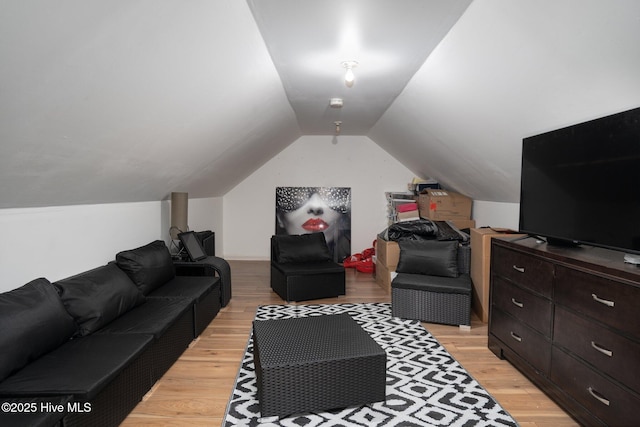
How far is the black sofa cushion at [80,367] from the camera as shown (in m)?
1.63

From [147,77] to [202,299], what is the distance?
2.02 m

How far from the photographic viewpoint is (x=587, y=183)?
7.06 ft

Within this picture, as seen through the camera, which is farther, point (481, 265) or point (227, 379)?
point (481, 265)

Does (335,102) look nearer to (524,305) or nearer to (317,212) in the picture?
(524,305)

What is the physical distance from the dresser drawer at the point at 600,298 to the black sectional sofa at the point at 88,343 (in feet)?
8.28

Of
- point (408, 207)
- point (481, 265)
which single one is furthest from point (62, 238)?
point (408, 207)

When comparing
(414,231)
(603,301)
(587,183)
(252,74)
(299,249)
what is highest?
(252,74)

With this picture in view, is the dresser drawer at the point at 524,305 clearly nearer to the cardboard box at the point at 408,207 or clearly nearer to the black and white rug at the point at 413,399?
the black and white rug at the point at 413,399

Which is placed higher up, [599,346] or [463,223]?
[463,223]

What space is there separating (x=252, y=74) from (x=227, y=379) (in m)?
2.37

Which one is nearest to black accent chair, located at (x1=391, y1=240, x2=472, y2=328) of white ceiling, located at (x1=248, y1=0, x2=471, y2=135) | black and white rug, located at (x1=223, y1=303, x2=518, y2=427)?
black and white rug, located at (x1=223, y1=303, x2=518, y2=427)

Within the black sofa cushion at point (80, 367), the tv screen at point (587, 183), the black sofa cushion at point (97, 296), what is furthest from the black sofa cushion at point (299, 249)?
the tv screen at point (587, 183)

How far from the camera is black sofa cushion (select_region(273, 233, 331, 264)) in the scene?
4.77m

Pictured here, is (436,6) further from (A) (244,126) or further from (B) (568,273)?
(A) (244,126)
